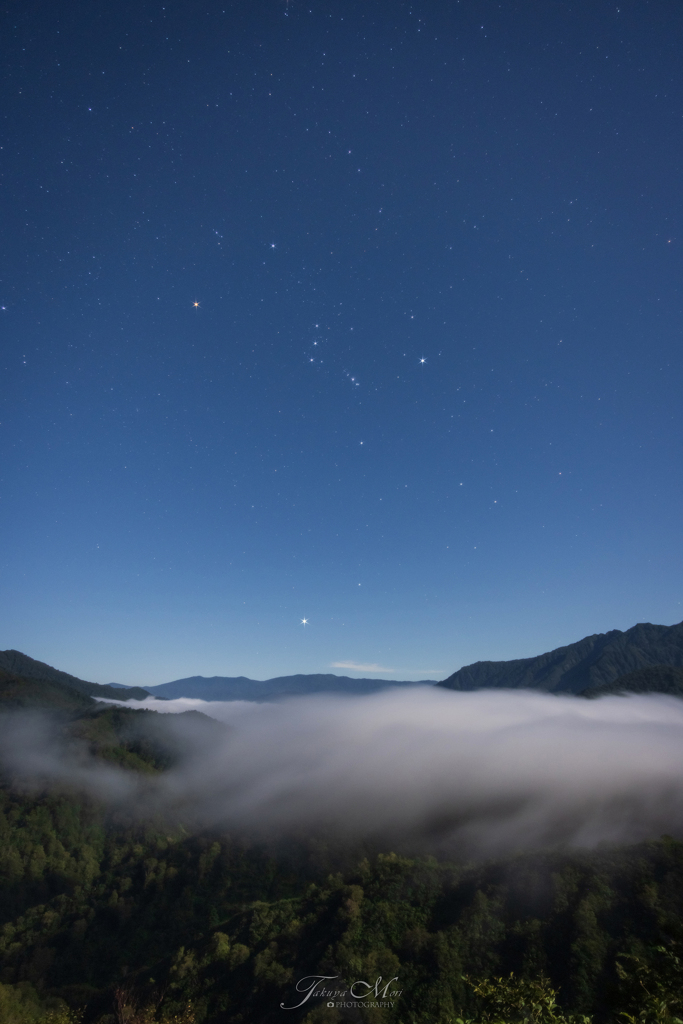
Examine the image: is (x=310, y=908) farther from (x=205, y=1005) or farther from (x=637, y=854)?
(x=637, y=854)

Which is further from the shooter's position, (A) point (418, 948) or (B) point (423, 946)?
(B) point (423, 946)

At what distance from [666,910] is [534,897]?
129 ft

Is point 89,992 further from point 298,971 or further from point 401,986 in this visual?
point 401,986

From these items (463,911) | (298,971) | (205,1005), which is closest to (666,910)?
(463,911)

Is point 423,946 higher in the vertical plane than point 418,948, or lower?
higher

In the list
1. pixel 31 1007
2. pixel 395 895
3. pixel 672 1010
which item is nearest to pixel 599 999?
pixel 395 895

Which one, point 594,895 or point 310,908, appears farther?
point 310,908

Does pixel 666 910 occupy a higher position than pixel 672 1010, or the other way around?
pixel 672 1010

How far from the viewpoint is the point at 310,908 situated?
7416 inches

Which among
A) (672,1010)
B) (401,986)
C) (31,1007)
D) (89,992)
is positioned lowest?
(89,992)

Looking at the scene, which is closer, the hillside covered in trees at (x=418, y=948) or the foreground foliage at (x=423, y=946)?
the foreground foliage at (x=423, y=946)

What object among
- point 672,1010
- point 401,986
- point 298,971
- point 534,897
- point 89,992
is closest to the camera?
point 672,1010

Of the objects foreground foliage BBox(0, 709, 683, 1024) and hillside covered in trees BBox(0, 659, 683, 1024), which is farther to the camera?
hillside covered in trees BBox(0, 659, 683, 1024)

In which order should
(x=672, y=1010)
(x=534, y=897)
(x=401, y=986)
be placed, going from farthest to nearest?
(x=534, y=897) < (x=401, y=986) < (x=672, y=1010)
